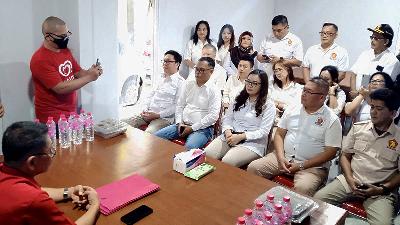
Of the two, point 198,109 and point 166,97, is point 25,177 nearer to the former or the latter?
point 198,109

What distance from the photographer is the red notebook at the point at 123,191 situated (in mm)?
1737

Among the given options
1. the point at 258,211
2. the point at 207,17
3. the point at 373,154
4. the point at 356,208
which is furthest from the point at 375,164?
the point at 207,17

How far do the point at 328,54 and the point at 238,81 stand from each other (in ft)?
3.63

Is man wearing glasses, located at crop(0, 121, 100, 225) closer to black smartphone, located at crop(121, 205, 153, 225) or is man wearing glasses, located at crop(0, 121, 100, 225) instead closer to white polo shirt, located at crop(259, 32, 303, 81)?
black smartphone, located at crop(121, 205, 153, 225)

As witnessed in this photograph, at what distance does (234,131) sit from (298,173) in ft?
2.49

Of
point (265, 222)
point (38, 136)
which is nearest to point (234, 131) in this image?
point (265, 222)

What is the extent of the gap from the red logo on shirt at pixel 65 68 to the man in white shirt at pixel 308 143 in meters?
1.67

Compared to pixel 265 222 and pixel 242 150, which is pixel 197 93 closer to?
pixel 242 150

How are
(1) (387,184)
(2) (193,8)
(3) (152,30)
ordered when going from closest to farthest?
(1) (387,184) → (3) (152,30) → (2) (193,8)

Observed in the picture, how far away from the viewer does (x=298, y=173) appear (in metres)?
2.71

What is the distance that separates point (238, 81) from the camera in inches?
166

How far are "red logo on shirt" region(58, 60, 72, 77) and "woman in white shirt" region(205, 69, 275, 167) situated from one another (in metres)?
1.34

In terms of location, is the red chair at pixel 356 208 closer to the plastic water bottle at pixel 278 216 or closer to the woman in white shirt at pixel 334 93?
the plastic water bottle at pixel 278 216

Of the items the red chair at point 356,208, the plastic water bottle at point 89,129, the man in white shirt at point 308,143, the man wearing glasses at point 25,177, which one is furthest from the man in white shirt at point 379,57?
the man wearing glasses at point 25,177
